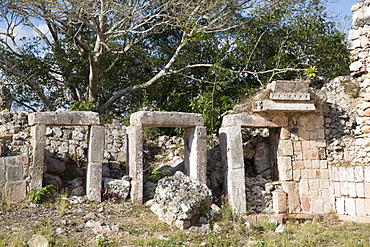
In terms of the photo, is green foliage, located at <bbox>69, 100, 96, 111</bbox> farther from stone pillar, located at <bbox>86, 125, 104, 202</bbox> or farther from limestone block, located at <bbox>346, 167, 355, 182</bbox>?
limestone block, located at <bbox>346, 167, 355, 182</bbox>

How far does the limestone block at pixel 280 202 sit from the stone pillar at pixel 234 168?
0.78 meters

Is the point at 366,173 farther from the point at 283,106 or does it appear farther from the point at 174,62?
the point at 174,62

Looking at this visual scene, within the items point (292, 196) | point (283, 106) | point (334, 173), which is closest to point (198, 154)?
point (283, 106)

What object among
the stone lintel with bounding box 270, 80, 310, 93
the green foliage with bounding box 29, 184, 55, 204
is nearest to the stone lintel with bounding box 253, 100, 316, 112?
the stone lintel with bounding box 270, 80, 310, 93

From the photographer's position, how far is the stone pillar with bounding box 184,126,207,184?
8320 mm

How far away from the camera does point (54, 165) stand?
8.63m

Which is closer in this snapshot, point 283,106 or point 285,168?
point 283,106

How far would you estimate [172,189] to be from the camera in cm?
695

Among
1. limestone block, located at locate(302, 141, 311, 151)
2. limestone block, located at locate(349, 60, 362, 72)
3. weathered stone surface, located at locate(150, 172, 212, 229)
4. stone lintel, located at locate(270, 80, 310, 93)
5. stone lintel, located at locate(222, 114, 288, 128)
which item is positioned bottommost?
weathered stone surface, located at locate(150, 172, 212, 229)

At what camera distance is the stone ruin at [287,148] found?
26.2 feet

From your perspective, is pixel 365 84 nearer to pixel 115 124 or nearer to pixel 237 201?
pixel 237 201

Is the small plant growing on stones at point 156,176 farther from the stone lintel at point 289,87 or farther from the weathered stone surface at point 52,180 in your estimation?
the stone lintel at point 289,87

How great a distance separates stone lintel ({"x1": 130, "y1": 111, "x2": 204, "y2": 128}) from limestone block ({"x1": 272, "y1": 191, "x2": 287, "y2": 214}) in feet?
8.03

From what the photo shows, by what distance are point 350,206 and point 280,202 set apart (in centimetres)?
152
